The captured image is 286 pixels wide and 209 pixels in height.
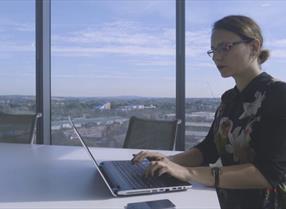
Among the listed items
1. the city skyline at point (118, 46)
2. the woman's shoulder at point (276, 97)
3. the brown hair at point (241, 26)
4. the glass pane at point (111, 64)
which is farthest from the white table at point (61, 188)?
the city skyline at point (118, 46)

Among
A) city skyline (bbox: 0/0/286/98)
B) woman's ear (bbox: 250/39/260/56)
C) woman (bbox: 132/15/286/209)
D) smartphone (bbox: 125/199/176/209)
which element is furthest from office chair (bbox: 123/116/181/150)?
city skyline (bbox: 0/0/286/98)

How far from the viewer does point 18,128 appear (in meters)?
2.49

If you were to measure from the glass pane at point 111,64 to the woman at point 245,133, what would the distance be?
7.38ft

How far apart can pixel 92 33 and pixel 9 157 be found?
2374mm

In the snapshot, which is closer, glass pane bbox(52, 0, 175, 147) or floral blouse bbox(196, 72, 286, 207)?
floral blouse bbox(196, 72, 286, 207)

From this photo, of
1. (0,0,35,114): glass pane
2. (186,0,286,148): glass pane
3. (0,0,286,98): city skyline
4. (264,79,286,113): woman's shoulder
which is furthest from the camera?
(0,0,35,114): glass pane

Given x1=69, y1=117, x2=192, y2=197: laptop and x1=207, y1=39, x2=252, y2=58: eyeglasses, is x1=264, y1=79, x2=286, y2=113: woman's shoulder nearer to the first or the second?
x1=207, y1=39, x2=252, y2=58: eyeglasses

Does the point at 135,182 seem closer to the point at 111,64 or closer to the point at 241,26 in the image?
the point at 241,26

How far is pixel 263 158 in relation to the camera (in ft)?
3.86

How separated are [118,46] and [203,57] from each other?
897 millimetres

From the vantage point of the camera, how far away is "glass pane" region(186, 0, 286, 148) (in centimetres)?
338

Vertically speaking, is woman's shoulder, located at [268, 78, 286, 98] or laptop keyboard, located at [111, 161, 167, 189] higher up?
woman's shoulder, located at [268, 78, 286, 98]

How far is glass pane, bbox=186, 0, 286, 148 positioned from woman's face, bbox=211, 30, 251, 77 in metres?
2.11

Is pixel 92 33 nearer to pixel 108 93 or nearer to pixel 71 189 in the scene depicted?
pixel 108 93
